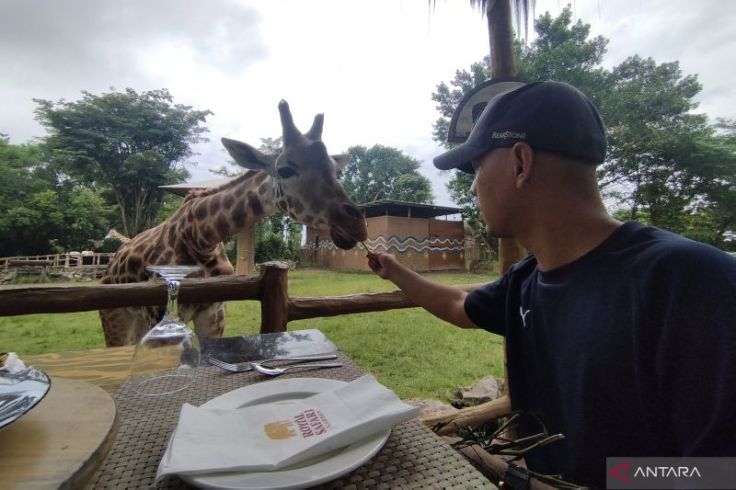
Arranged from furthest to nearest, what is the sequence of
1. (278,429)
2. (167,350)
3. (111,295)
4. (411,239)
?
(411,239)
(111,295)
(167,350)
(278,429)

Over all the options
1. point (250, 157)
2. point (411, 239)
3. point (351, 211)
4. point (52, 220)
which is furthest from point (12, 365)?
point (52, 220)

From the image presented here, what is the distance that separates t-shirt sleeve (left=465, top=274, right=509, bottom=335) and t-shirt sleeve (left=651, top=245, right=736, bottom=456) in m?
0.53

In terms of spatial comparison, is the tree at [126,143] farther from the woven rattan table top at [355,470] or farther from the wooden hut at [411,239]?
the woven rattan table top at [355,470]

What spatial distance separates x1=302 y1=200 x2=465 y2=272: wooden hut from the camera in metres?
5.73

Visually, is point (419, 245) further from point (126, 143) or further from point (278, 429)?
point (126, 143)

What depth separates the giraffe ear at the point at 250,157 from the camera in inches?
84.5

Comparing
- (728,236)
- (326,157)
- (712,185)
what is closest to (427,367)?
(326,157)

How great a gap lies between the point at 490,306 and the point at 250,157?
1.69 meters

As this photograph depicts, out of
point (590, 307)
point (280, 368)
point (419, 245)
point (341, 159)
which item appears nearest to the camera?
point (590, 307)

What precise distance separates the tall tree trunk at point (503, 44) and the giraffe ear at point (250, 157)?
1.56 meters

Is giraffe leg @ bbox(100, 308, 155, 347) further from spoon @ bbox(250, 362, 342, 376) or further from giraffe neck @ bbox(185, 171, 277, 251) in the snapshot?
spoon @ bbox(250, 362, 342, 376)

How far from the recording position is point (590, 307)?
Result: 2.43 feet

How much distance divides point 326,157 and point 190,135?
9685 mm

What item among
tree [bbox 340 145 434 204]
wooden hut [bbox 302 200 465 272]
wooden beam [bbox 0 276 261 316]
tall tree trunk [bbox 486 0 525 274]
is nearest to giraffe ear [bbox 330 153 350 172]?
wooden beam [bbox 0 276 261 316]
